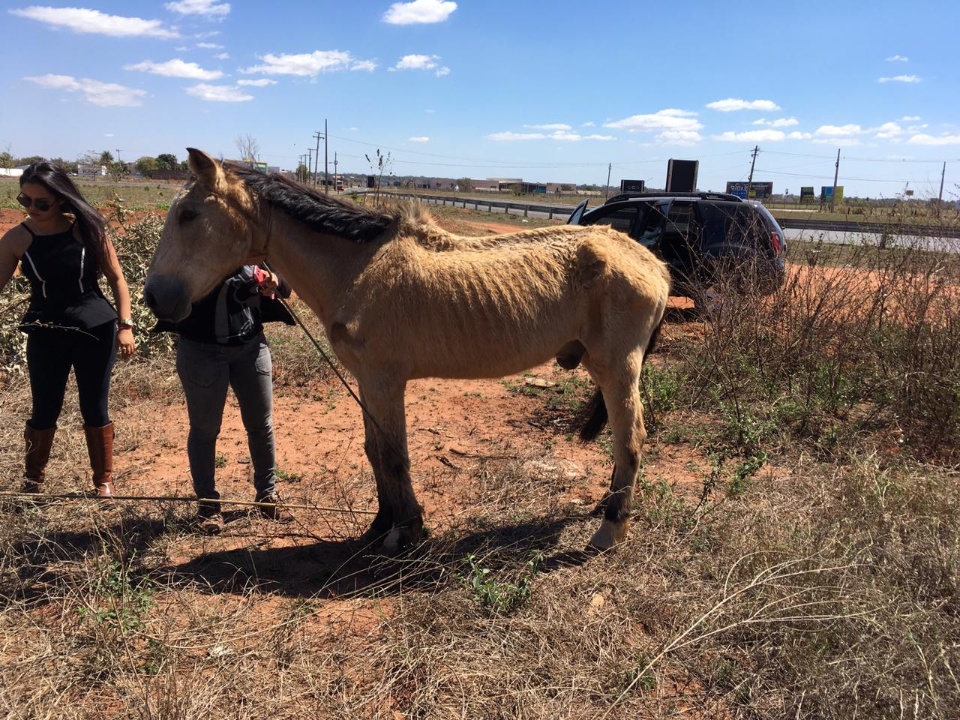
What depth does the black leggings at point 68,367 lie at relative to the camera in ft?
11.4

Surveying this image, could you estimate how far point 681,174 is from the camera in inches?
789

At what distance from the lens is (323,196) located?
3340 millimetres

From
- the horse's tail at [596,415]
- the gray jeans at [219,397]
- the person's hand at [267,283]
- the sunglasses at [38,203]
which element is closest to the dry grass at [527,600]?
the gray jeans at [219,397]

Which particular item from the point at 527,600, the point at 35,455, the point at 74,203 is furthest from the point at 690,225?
the point at 35,455

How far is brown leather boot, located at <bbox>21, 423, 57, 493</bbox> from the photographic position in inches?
143

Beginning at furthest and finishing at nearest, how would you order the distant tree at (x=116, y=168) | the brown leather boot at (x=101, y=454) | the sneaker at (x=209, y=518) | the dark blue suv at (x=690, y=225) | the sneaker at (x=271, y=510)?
1. the distant tree at (x=116, y=168)
2. the dark blue suv at (x=690, y=225)
3. the sneaker at (x=271, y=510)
4. the brown leather boot at (x=101, y=454)
5. the sneaker at (x=209, y=518)

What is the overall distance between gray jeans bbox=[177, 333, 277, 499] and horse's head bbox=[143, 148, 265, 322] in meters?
0.58

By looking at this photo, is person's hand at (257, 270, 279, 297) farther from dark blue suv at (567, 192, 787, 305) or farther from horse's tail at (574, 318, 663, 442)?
dark blue suv at (567, 192, 787, 305)

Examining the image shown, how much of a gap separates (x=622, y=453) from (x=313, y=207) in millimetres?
2260

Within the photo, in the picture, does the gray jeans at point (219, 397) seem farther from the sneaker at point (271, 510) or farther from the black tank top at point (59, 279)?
the black tank top at point (59, 279)

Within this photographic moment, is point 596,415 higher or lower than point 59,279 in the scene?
lower

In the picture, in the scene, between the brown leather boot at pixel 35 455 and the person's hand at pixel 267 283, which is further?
the brown leather boot at pixel 35 455

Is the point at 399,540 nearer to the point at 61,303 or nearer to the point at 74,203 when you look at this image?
the point at 61,303

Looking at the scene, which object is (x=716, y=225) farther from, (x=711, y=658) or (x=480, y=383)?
(x=711, y=658)
